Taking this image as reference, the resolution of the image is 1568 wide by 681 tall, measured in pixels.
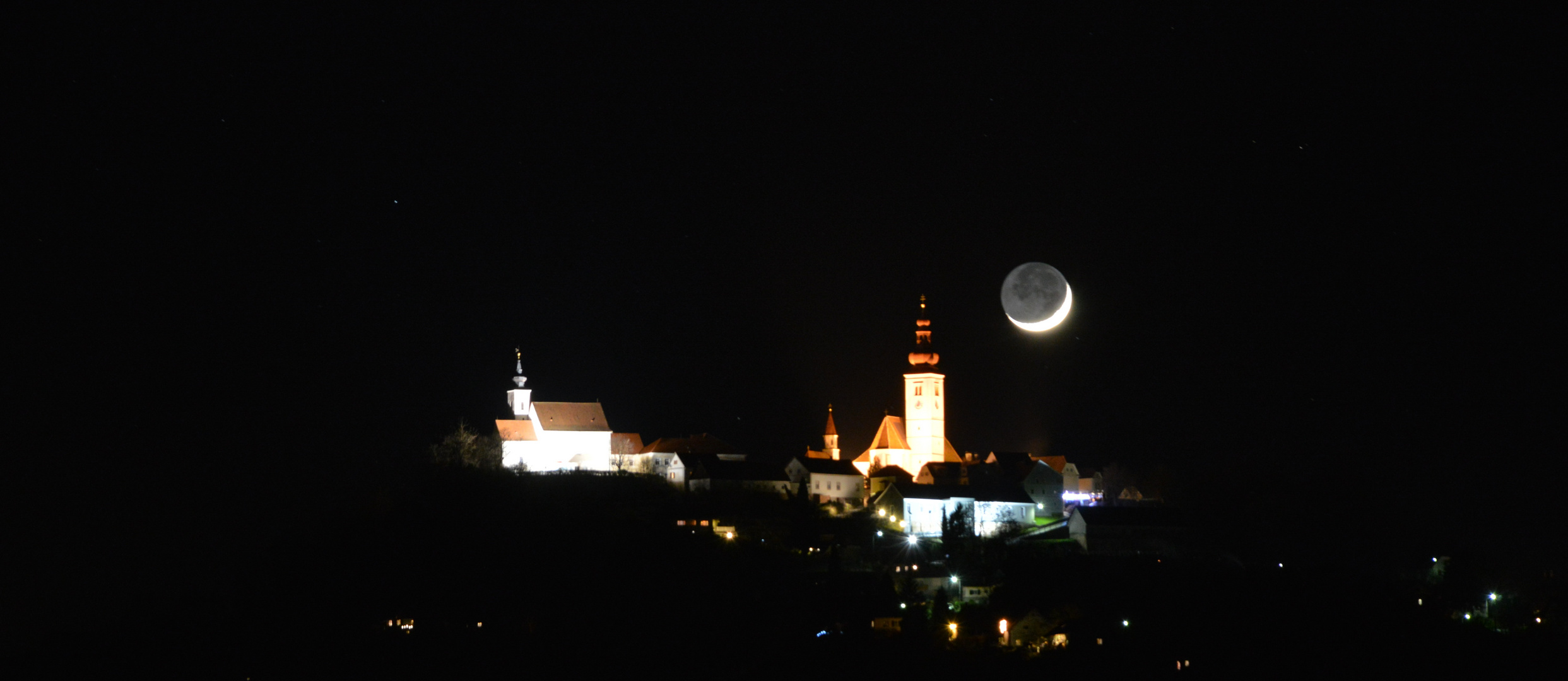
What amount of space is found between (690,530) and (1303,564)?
70.9 ft

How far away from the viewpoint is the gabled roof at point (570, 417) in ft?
213

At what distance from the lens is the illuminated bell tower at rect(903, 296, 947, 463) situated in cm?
7312

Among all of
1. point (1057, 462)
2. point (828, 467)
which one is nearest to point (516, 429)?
point (828, 467)

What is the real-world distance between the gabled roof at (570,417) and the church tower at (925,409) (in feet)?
51.5

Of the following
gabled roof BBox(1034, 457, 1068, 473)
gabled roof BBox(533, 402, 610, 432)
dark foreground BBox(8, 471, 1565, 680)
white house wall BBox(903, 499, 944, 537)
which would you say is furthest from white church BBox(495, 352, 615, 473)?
gabled roof BBox(1034, 457, 1068, 473)

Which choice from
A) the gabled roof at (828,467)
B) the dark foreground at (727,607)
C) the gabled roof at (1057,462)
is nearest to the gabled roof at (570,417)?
the dark foreground at (727,607)

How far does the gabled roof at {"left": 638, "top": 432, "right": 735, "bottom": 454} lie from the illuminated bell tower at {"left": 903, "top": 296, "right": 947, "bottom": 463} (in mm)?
10097

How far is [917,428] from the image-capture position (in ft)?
242

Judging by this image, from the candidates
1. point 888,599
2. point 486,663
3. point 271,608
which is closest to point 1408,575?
point 888,599

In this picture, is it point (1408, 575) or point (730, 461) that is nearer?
point (1408, 575)

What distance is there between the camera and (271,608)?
179ft

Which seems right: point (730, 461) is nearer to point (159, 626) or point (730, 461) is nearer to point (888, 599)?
point (888, 599)

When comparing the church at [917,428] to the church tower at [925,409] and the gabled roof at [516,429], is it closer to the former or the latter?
the church tower at [925,409]

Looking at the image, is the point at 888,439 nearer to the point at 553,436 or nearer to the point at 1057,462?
the point at 1057,462
